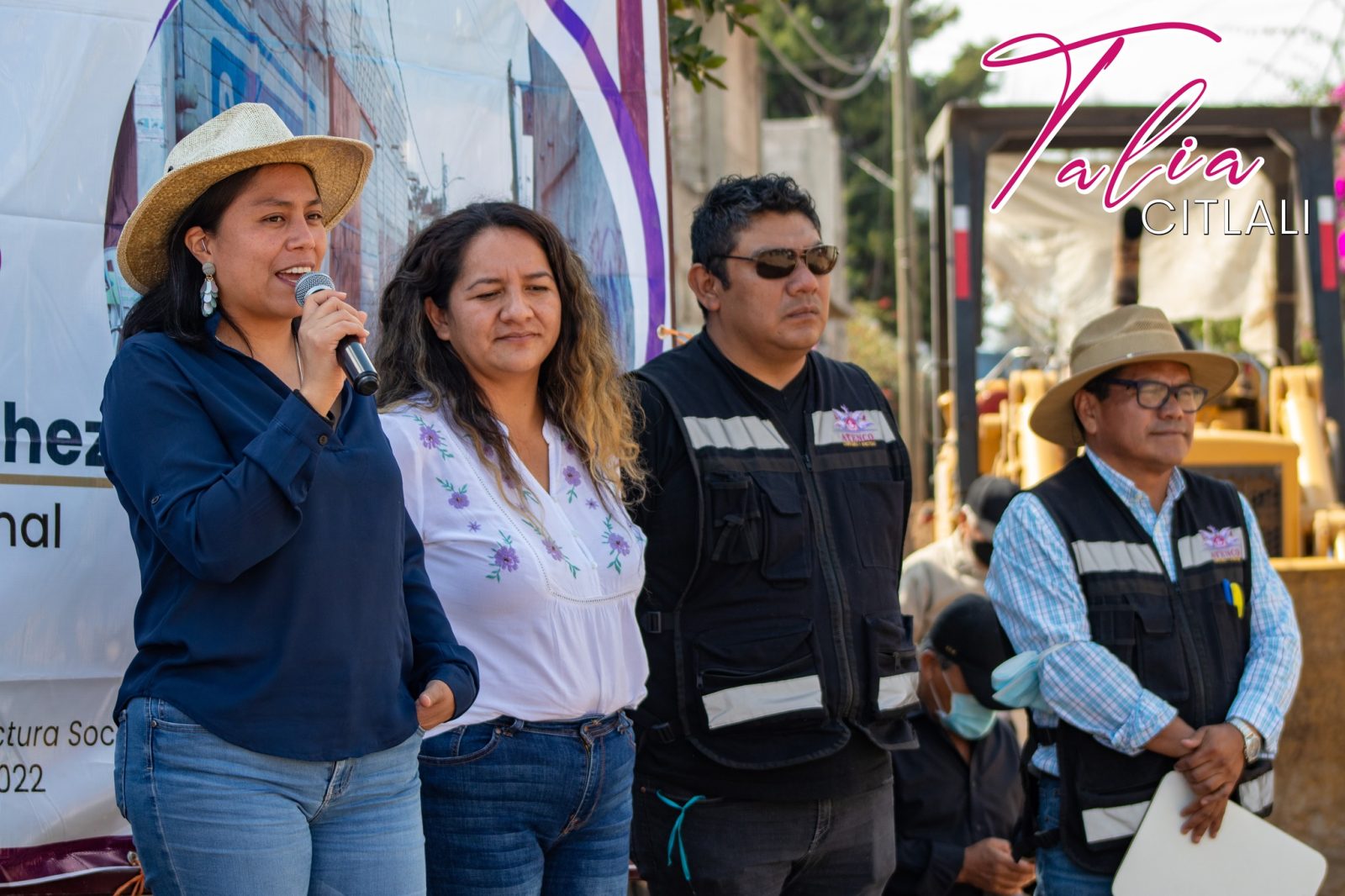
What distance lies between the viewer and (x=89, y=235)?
3.19m

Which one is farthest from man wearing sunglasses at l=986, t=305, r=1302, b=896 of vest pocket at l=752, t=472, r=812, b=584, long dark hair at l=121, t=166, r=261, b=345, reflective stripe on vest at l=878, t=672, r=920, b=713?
long dark hair at l=121, t=166, r=261, b=345

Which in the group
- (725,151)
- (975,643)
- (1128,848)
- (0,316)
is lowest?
(1128,848)

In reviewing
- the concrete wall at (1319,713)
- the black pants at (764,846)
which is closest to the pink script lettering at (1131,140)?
the concrete wall at (1319,713)

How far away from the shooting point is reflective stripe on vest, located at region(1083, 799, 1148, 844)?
3570mm

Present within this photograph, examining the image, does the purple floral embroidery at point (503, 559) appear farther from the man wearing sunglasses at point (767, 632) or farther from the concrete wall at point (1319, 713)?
the concrete wall at point (1319, 713)

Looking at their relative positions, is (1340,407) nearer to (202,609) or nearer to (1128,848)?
(1128,848)

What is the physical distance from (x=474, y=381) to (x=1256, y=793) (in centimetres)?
216

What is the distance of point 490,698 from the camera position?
2744 mm

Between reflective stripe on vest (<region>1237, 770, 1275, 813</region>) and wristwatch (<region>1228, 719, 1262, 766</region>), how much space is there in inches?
4.3

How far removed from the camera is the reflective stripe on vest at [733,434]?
346cm

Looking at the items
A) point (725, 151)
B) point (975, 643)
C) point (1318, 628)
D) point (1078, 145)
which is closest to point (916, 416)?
point (725, 151)

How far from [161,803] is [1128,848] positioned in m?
2.24

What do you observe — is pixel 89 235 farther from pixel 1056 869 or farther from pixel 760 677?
pixel 1056 869

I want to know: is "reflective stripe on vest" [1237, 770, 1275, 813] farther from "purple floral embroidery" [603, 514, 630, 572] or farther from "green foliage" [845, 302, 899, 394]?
"green foliage" [845, 302, 899, 394]
